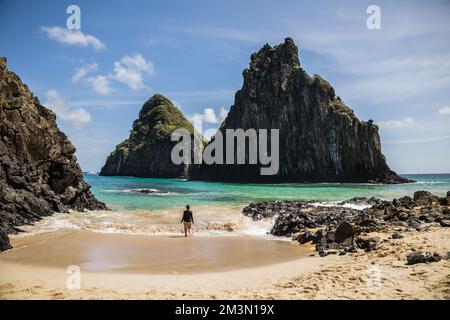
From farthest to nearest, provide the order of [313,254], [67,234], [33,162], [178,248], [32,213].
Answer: [33,162] < [32,213] < [67,234] < [178,248] < [313,254]

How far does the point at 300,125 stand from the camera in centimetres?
11106

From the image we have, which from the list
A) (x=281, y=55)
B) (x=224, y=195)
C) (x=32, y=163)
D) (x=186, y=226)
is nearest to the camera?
(x=186, y=226)

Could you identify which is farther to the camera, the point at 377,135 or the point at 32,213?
the point at 377,135

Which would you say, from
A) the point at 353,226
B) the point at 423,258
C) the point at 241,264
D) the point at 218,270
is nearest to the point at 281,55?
the point at 353,226

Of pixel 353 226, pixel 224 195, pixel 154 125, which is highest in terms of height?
pixel 154 125

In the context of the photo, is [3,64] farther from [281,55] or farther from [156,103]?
[156,103]

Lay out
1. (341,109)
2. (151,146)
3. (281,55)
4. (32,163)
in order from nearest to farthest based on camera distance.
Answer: (32,163) < (341,109) < (281,55) < (151,146)

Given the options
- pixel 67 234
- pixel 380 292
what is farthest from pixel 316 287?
pixel 67 234

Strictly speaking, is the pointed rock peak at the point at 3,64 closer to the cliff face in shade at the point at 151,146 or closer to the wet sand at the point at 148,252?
the wet sand at the point at 148,252

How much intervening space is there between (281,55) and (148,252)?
11343 centimetres

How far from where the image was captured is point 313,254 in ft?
39.8

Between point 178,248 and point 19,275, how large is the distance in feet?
18.8
